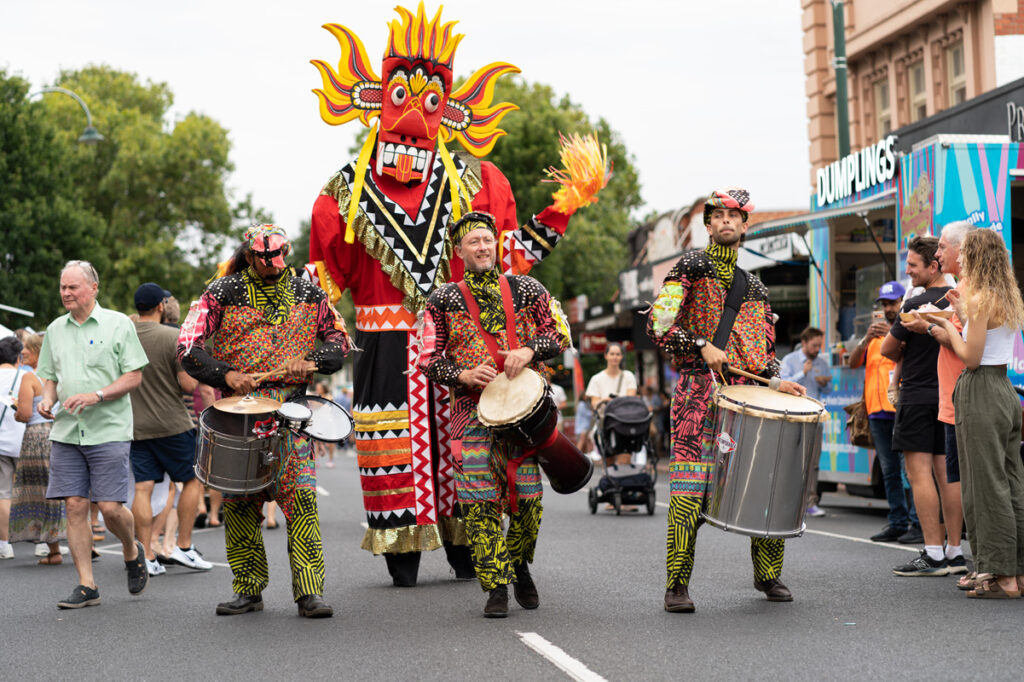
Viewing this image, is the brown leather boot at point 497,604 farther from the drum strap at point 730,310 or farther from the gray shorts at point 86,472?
the gray shorts at point 86,472

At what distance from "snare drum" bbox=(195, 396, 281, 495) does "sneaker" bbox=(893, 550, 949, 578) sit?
4.05 meters

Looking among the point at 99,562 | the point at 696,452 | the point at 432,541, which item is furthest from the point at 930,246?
the point at 99,562

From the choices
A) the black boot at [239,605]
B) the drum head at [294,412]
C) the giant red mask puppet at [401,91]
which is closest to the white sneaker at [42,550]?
the black boot at [239,605]

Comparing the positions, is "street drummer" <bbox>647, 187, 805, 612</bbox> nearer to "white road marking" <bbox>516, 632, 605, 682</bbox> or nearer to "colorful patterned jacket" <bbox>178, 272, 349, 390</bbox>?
"white road marking" <bbox>516, 632, 605, 682</bbox>

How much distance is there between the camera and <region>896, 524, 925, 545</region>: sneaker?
1130 cm

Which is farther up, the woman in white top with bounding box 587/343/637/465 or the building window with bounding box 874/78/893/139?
the building window with bounding box 874/78/893/139

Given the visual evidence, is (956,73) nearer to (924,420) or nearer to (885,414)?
(885,414)

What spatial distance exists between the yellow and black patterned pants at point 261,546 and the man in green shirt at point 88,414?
3.55ft

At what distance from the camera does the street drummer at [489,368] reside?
24.5ft

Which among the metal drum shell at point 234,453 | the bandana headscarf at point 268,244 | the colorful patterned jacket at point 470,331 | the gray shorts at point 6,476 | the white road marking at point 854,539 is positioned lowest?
the white road marking at point 854,539

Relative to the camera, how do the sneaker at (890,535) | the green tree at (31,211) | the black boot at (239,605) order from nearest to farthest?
the black boot at (239,605)
the sneaker at (890,535)
the green tree at (31,211)

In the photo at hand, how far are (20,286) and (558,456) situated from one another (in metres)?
29.8

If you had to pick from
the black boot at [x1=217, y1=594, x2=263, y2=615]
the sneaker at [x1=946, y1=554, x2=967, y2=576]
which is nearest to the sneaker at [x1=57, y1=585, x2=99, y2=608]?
the black boot at [x1=217, y1=594, x2=263, y2=615]

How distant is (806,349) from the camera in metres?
15.4
